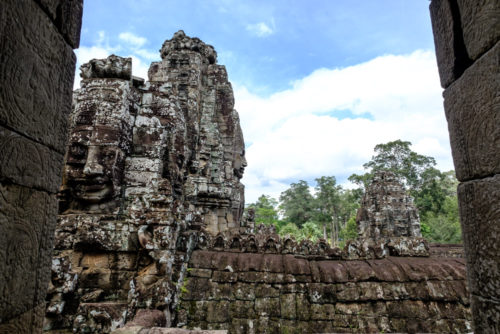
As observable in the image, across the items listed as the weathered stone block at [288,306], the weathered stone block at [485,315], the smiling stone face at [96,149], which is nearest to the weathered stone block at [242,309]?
the weathered stone block at [288,306]

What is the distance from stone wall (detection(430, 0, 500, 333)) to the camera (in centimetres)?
157

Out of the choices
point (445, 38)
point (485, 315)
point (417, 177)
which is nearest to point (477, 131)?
point (445, 38)

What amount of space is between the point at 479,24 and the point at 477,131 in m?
0.65

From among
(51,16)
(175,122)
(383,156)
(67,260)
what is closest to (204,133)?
(175,122)

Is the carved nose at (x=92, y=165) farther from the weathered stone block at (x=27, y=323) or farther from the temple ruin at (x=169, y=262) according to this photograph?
the weathered stone block at (x=27, y=323)

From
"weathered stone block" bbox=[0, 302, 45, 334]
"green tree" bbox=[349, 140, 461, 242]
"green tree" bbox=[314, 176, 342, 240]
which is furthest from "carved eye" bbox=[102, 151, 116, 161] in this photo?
"green tree" bbox=[314, 176, 342, 240]

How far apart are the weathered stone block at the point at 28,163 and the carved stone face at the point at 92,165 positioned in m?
1.81

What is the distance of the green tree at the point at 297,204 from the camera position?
150ft

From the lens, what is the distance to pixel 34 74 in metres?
1.54

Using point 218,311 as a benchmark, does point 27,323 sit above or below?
above

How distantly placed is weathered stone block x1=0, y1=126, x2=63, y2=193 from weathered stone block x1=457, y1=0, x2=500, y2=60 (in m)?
2.65

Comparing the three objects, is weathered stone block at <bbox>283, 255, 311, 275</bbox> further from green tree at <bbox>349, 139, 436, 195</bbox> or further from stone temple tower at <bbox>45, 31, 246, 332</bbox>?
green tree at <bbox>349, 139, 436, 195</bbox>

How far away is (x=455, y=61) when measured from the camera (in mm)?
1947

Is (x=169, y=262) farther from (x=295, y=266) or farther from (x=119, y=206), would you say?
(x=295, y=266)
